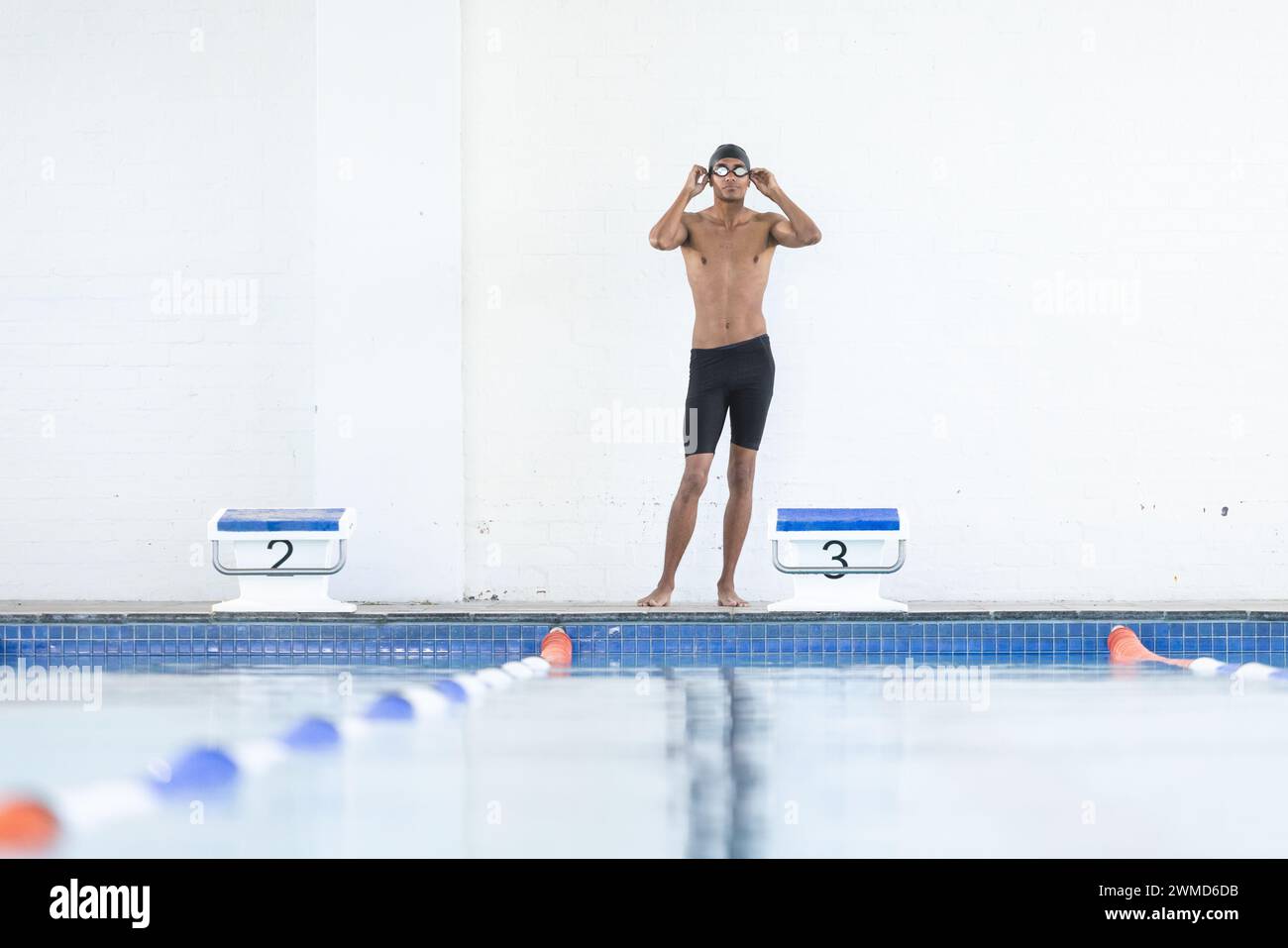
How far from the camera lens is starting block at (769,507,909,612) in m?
5.73

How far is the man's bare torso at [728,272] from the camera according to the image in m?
5.93

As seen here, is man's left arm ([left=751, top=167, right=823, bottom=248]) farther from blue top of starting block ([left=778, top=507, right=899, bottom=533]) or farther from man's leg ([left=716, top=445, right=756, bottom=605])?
blue top of starting block ([left=778, top=507, right=899, bottom=533])

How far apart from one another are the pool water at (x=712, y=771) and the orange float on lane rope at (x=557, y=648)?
0.72 metres

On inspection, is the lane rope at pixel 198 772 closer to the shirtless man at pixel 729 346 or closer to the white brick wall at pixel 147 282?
the shirtless man at pixel 729 346

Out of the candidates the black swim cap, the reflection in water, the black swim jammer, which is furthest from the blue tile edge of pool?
the black swim cap

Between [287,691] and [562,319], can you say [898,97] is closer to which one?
[562,319]

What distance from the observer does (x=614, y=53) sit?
6719mm

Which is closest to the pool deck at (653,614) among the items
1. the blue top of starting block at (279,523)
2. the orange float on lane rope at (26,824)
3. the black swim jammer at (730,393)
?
the blue top of starting block at (279,523)

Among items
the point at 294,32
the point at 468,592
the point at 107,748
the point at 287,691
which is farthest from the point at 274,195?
the point at 107,748

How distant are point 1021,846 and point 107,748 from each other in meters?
1.86

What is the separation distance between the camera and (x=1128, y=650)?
534 cm

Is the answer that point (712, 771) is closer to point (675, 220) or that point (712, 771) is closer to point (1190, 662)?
point (1190, 662)

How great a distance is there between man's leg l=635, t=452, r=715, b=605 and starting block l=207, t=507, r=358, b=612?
3.88 ft

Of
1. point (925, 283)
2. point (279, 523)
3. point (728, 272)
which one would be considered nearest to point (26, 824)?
point (279, 523)
